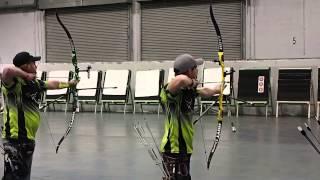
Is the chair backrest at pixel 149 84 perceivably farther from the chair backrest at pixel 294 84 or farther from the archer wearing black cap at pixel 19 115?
the archer wearing black cap at pixel 19 115

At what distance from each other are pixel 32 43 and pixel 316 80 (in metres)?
9.77

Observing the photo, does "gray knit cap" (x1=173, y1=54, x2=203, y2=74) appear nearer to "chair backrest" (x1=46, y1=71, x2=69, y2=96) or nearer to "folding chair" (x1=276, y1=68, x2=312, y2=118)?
"folding chair" (x1=276, y1=68, x2=312, y2=118)

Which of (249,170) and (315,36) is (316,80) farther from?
(249,170)

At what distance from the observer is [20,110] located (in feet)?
11.9

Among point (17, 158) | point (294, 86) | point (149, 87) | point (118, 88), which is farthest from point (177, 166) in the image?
point (118, 88)

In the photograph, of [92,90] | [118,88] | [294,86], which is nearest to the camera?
[294,86]

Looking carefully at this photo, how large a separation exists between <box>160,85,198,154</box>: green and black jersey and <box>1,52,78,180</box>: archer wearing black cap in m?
1.07

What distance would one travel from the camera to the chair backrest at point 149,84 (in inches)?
544

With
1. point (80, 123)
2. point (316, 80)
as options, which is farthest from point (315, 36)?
point (80, 123)

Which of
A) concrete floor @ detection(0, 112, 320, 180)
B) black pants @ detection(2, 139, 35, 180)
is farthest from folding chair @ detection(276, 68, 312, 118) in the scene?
black pants @ detection(2, 139, 35, 180)

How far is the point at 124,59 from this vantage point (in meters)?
16.0

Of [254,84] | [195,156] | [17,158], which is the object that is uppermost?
[254,84]

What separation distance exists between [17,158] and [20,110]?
344 mm

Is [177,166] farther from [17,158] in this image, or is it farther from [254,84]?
[254,84]
